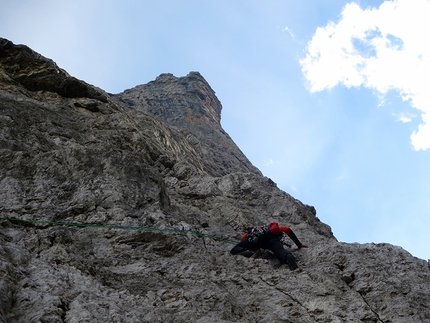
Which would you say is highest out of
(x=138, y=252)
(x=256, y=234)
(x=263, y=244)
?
(x=256, y=234)

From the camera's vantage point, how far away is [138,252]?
706cm

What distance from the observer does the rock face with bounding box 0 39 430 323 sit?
553cm

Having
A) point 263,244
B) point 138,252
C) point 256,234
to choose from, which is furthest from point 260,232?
point 138,252

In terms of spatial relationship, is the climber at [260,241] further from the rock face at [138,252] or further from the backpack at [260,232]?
the rock face at [138,252]

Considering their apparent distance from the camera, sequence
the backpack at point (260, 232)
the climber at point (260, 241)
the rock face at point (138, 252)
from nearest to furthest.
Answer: the rock face at point (138, 252) → the climber at point (260, 241) → the backpack at point (260, 232)

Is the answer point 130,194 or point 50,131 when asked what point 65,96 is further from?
point 130,194

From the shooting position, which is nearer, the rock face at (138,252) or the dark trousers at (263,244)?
the rock face at (138,252)

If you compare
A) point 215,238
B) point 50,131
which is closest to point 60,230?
point 215,238

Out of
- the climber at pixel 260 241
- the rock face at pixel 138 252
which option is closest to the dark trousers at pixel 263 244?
the climber at pixel 260 241

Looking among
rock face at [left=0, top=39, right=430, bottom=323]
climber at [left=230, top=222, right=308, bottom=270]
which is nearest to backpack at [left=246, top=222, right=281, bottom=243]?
climber at [left=230, top=222, right=308, bottom=270]

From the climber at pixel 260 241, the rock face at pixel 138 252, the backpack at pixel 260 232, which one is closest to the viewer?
the rock face at pixel 138 252

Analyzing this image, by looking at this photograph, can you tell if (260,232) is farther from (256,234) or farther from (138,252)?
(138,252)

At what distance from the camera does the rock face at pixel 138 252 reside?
5527 mm

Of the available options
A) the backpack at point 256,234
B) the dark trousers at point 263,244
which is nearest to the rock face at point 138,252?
the dark trousers at point 263,244
